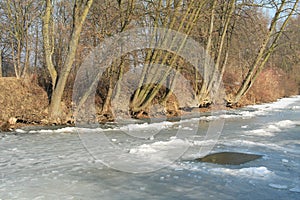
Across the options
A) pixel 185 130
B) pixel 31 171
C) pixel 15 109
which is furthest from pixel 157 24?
pixel 31 171

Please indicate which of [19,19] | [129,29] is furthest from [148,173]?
[19,19]

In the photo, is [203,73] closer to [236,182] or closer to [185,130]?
[185,130]

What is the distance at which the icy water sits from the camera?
131 inches

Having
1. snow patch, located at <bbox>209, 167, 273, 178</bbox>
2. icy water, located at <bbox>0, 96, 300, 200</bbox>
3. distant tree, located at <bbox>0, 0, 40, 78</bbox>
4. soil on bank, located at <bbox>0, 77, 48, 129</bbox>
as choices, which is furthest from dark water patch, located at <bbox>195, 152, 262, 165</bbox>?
distant tree, located at <bbox>0, 0, 40, 78</bbox>

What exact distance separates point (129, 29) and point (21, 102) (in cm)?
442

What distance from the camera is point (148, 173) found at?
410 cm

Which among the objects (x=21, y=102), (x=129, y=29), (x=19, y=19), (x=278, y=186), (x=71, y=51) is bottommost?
(x=278, y=186)

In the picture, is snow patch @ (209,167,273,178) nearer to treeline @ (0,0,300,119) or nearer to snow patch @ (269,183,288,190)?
snow patch @ (269,183,288,190)

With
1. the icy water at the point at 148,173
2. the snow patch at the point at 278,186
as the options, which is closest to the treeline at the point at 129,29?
the icy water at the point at 148,173

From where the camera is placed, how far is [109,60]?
1048 centimetres

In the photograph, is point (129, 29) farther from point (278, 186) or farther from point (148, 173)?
point (278, 186)

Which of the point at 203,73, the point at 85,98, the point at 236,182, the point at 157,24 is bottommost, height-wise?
the point at 236,182

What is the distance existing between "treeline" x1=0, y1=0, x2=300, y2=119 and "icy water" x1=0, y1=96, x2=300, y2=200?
4.63 meters

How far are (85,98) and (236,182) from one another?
780 cm
